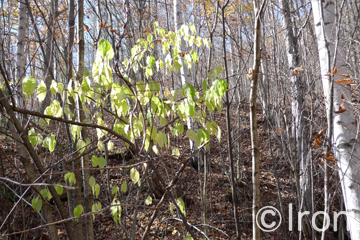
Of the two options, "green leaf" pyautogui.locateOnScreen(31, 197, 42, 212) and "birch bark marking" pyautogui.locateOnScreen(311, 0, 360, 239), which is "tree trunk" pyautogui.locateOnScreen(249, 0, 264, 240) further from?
"green leaf" pyautogui.locateOnScreen(31, 197, 42, 212)

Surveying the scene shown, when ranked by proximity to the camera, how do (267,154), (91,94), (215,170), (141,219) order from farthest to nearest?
(267,154) < (215,170) < (141,219) < (91,94)

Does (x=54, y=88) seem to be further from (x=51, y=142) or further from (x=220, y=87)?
(x=220, y=87)

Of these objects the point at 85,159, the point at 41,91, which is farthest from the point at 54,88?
the point at 85,159

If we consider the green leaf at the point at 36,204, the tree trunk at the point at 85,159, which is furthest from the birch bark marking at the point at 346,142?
the green leaf at the point at 36,204

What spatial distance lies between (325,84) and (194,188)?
3.27m

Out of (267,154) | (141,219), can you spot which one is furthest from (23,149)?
(267,154)

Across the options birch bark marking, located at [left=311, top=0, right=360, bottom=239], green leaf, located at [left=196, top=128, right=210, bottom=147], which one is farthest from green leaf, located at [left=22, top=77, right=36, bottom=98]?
birch bark marking, located at [left=311, top=0, right=360, bottom=239]

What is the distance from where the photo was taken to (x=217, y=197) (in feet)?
14.9

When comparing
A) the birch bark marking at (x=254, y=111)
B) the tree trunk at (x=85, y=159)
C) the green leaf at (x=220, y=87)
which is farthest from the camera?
the tree trunk at (x=85, y=159)

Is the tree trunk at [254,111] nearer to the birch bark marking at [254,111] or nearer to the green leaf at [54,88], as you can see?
the birch bark marking at [254,111]

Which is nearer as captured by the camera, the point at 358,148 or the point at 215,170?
the point at 358,148

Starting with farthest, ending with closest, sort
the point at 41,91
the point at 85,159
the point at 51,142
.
→ the point at 85,159
the point at 51,142
the point at 41,91

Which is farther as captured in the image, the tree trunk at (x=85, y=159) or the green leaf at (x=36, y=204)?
the tree trunk at (x=85, y=159)

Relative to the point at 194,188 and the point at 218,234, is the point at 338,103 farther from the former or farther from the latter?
the point at 194,188
